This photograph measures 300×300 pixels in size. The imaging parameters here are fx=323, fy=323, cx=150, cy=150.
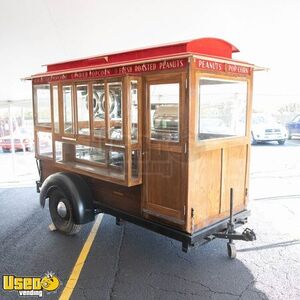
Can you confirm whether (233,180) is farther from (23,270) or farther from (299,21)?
(299,21)

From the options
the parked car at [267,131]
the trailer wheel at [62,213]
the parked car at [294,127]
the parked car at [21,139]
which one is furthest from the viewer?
the parked car at [294,127]

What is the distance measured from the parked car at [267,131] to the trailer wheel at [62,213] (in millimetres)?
11397

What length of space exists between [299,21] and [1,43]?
6.24 metres

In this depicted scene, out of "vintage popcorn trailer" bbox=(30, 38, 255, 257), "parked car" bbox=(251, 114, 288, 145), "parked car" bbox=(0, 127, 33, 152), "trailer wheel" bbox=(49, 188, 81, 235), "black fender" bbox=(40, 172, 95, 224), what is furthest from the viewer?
"parked car" bbox=(251, 114, 288, 145)

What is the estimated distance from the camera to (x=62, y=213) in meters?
5.02

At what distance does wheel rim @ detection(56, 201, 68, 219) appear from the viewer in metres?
4.96

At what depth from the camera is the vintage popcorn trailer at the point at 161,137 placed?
358 cm

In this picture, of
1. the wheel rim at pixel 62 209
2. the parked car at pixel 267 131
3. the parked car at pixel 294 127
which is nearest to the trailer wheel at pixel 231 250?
the wheel rim at pixel 62 209

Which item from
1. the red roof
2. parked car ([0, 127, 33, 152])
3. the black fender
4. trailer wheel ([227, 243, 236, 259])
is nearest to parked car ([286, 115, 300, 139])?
parked car ([0, 127, 33, 152])

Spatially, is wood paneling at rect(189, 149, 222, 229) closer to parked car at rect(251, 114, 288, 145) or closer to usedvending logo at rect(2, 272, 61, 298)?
usedvending logo at rect(2, 272, 61, 298)

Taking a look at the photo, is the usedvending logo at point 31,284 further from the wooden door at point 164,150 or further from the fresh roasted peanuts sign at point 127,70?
the fresh roasted peanuts sign at point 127,70

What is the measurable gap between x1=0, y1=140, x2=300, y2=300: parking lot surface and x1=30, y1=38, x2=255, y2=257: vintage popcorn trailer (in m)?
0.41

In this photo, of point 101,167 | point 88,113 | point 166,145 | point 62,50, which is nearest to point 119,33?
point 62,50

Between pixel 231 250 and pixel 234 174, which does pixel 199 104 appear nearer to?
pixel 234 174
